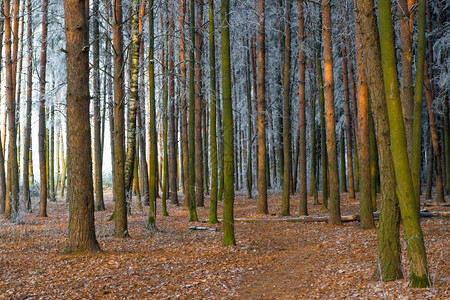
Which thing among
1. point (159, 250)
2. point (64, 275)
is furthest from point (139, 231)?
point (64, 275)

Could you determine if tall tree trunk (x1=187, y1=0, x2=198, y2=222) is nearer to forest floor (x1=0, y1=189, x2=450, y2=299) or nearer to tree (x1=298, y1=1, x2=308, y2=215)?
forest floor (x1=0, y1=189, x2=450, y2=299)

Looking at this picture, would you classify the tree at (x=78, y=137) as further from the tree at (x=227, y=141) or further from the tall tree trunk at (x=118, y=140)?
the tree at (x=227, y=141)

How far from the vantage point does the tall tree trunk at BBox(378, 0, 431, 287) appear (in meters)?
4.64

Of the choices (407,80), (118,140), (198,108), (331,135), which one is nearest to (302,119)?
(331,135)

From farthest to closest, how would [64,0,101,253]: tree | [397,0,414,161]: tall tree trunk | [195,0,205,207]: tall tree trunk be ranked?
[195,0,205,207]: tall tree trunk < [397,0,414,161]: tall tree trunk < [64,0,101,253]: tree

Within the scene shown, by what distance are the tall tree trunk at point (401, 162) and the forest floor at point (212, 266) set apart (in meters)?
0.25

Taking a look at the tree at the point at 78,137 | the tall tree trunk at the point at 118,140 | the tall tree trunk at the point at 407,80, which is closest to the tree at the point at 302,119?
the tall tree trunk at the point at 407,80

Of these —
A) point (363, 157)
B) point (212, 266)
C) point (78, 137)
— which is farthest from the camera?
point (363, 157)

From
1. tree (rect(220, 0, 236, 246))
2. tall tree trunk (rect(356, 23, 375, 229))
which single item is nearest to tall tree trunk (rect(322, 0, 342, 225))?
tall tree trunk (rect(356, 23, 375, 229))

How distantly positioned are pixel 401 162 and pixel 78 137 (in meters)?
5.36

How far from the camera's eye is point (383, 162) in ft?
17.6

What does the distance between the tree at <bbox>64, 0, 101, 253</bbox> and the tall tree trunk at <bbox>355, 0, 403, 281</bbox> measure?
190 inches

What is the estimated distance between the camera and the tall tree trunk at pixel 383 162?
523 centimetres

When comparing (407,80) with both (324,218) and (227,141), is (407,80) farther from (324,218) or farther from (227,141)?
(324,218)
